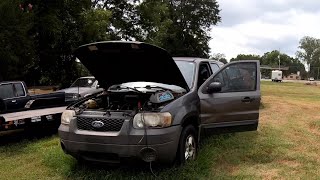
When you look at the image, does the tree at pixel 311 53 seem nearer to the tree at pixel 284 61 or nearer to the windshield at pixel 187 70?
the tree at pixel 284 61

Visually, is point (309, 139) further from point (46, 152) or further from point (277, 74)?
point (277, 74)

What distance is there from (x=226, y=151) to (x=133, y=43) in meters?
3.05

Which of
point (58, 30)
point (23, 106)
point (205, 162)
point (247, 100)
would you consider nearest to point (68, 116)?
point (205, 162)

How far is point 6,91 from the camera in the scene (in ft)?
36.7

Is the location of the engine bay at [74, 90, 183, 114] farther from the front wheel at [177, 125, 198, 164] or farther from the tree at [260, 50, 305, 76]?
the tree at [260, 50, 305, 76]

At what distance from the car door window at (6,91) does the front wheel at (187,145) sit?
6418 mm

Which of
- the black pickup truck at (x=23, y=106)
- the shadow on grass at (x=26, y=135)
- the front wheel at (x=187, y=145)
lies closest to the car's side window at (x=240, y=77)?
the front wheel at (x=187, y=145)

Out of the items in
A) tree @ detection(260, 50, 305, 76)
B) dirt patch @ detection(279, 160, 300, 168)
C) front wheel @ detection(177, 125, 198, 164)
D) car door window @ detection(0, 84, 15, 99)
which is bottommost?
dirt patch @ detection(279, 160, 300, 168)

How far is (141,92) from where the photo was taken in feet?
21.7

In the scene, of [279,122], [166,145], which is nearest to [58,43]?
[279,122]

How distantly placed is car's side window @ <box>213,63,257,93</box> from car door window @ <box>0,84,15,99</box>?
21.2 feet

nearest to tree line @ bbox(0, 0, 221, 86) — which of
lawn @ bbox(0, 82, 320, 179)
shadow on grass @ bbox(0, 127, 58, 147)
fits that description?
shadow on grass @ bbox(0, 127, 58, 147)

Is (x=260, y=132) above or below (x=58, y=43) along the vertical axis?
below

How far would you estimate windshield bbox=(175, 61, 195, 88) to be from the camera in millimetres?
7361
